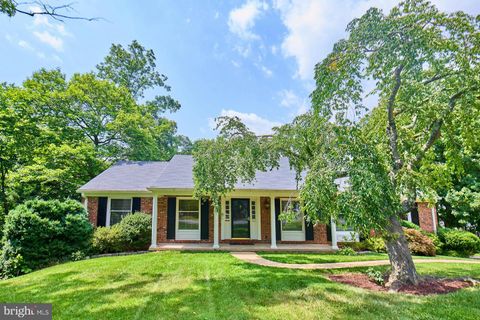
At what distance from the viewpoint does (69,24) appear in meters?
3.90

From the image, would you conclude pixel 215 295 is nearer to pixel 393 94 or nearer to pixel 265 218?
pixel 393 94

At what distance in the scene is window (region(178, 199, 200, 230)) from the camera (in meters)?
12.6

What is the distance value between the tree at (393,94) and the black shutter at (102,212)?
1073cm

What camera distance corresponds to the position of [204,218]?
12.6 m

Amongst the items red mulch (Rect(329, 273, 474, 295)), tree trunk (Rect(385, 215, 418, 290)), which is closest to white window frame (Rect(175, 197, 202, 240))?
red mulch (Rect(329, 273, 474, 295))

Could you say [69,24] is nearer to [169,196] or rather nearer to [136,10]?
[136,10]

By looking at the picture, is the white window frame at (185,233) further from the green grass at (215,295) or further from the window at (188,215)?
the green grass at (215,295)

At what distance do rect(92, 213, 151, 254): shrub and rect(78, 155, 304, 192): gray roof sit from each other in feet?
5.45

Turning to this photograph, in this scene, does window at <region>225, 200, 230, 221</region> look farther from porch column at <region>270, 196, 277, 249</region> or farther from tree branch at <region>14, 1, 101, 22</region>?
tree branch at <region>14, 1, 101, 22</region>

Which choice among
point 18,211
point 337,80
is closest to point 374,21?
point 337,80

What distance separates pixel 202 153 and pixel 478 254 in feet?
48.6

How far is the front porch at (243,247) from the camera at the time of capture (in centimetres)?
1125

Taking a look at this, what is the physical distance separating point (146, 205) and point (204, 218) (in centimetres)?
308

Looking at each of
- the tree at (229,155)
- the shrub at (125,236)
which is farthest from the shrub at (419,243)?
the shrub at (125,236)
